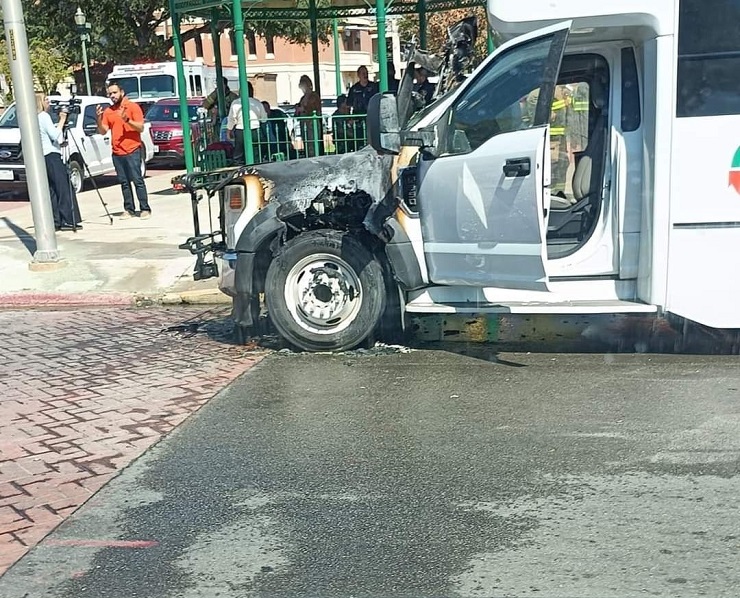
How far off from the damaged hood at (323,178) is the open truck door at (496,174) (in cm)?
38

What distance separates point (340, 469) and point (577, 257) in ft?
8.77

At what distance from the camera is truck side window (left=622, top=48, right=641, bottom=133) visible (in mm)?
6559

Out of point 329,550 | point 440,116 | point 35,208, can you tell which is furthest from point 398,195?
point 35,208

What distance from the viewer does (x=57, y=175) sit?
13227 mm

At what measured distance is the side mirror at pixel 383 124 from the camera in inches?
250

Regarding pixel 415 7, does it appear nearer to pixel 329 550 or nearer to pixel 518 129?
pixel 518 129

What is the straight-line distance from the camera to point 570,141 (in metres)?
7.03

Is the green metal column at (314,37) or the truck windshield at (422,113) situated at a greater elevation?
the green metal column at (314,37)

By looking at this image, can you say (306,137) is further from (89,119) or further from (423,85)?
(89,119)

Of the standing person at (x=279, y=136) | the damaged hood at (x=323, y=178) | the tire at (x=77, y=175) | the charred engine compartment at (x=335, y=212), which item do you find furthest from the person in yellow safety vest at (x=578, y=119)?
the tire at (x=77, y=175)

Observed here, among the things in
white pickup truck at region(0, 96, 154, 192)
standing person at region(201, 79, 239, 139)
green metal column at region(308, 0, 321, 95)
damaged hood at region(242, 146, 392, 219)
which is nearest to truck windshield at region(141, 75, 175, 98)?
white pickup truck at region(0, 96, 154, 192)

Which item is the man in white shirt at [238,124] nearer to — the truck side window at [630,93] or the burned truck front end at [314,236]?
the burned truck front end at [314,236]

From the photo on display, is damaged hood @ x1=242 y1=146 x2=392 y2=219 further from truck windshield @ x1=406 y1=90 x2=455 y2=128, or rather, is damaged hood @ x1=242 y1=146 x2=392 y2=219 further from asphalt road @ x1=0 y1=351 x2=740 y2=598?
asphalt road @ x1=0 y1=351 x2=740 y2=598

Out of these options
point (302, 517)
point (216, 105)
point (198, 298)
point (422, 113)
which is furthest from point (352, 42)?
point (302, 517)
